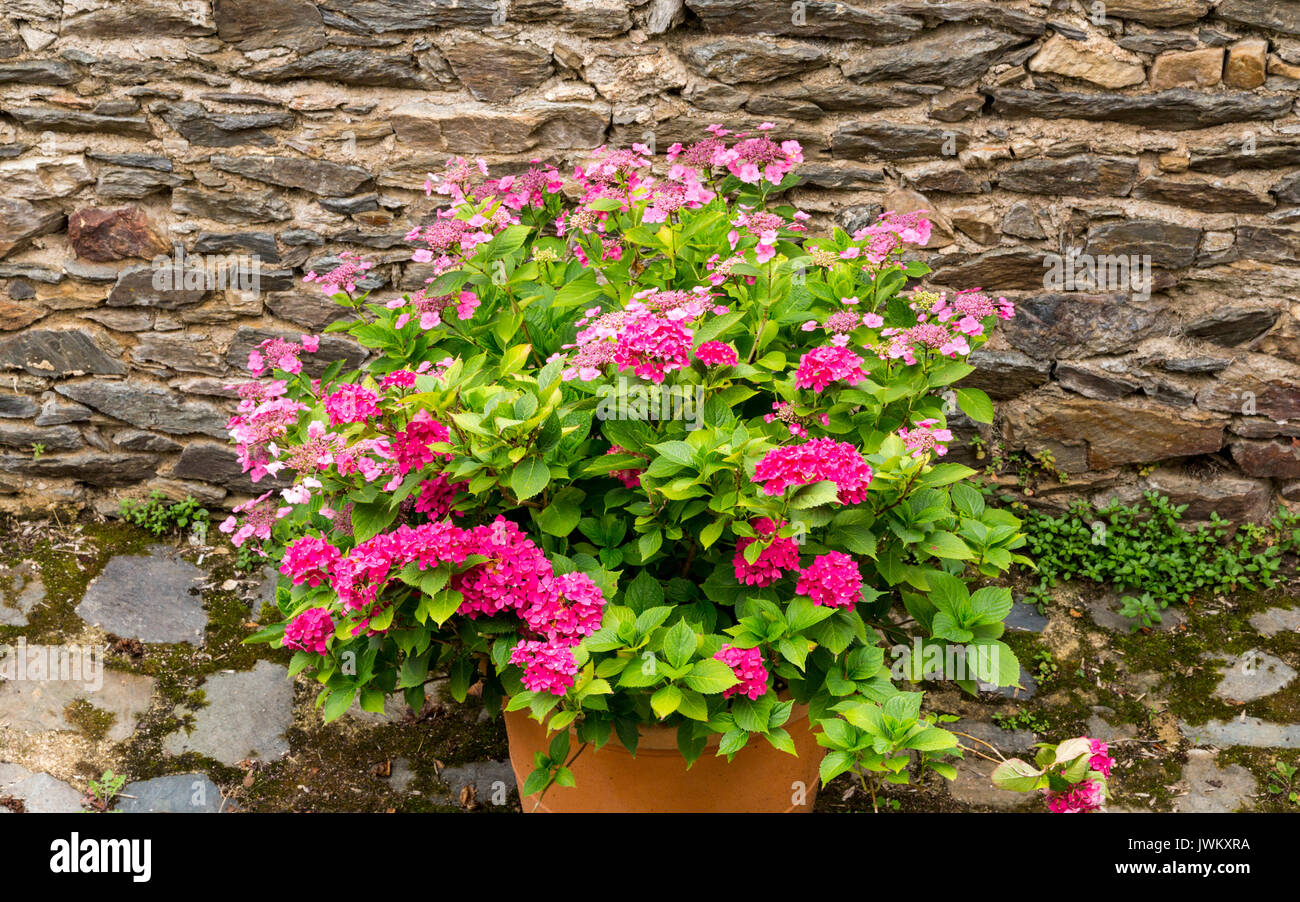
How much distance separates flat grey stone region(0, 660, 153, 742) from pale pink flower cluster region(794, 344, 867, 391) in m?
2.11

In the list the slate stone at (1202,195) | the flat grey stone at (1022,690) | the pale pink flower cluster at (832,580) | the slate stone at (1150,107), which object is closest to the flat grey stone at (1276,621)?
the flat grey stone at (1022,690)

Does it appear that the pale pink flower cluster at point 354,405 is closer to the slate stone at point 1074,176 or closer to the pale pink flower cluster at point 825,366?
the pale pink flower cluster at point 825,366

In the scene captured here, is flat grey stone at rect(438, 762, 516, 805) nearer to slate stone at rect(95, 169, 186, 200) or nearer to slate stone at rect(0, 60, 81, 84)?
slate stone at rect(95, 169, 186, 200)

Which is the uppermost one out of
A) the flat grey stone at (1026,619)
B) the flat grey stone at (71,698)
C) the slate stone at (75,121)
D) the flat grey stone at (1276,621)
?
the slate stone at (75,121)

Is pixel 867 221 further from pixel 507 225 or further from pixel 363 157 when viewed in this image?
pixel 363 157

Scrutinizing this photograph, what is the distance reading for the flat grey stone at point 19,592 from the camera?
3094 millimetres

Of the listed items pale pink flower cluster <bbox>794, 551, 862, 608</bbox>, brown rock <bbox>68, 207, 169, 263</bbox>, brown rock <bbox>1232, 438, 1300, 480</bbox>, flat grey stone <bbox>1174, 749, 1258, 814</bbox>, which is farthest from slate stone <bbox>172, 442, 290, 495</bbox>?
brown rock <bbox>1232, 438, 1300, 480</bbox>

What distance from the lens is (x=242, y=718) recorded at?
9.41 ft

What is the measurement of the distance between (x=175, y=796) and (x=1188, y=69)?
3.34 metres

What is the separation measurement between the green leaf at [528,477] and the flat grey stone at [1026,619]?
6.28 ft

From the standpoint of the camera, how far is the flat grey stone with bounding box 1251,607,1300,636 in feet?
10.1

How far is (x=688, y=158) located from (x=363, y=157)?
1264mm

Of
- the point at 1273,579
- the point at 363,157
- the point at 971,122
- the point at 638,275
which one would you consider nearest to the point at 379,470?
the point at 638,275

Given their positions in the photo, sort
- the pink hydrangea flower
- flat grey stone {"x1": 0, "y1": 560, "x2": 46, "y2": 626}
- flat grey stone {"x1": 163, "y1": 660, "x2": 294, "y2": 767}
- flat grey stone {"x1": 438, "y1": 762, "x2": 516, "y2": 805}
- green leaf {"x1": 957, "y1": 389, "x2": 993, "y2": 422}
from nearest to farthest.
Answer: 1. the pink hydrangea flower
2. green leaf {"x1": 957, "y1": 389, "x2": 993, "y2": 422}
3. flat grey stone {"x1": 438, "y1": 762, "x2": 516, "y2": 805}
4. flat grey stone {"x1": 163, "y1": 660, "x2": 294, "y2": 767}
5. flat grey stone {"x1": 0, "y1": 560, "x2": 46, "y2": 626}
